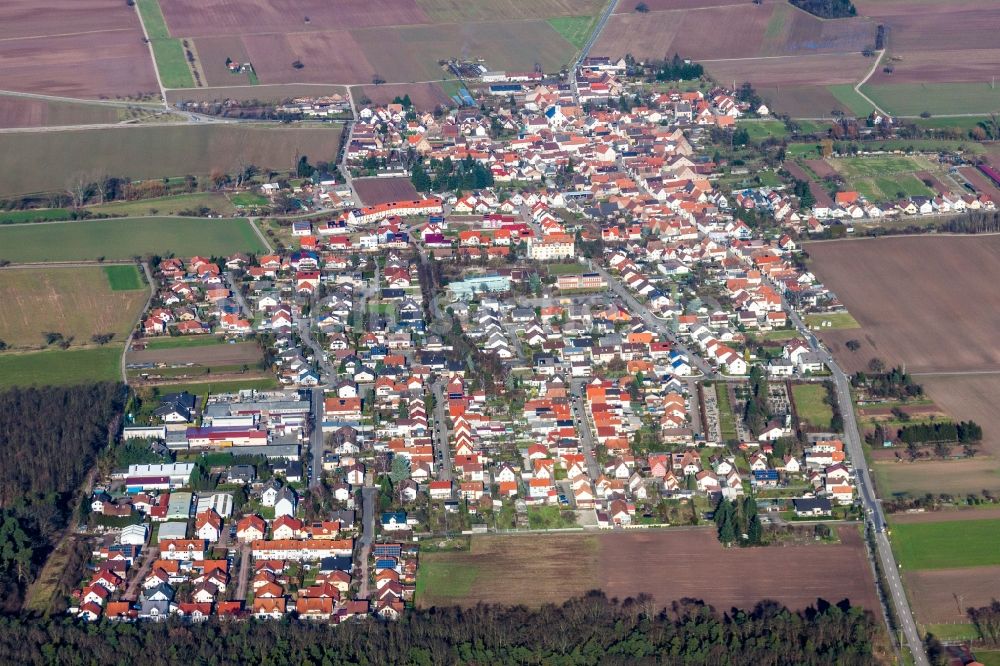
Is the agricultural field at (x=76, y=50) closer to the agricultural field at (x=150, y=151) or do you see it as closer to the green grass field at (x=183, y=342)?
the agricultural field at (x=150, y=151)

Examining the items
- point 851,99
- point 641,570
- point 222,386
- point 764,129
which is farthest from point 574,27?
point 641,570

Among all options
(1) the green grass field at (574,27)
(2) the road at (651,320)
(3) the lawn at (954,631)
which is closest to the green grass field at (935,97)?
(1) the green grass field at (574,27)

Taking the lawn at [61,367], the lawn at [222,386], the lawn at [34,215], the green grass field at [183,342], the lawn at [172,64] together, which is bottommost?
the lawn at [222,386]

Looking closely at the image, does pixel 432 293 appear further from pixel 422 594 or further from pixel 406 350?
pixel 422 594

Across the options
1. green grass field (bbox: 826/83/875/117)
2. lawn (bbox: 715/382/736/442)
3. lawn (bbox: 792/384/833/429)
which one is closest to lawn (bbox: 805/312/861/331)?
lawn (bbox: 792/384/833/429)

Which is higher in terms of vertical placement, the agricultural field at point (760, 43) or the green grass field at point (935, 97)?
the agricultural field at point (760, 43)

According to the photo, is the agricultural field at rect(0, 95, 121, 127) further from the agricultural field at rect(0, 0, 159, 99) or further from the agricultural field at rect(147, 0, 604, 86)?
the agricultural field at rect(147, 0, 604, 86)
